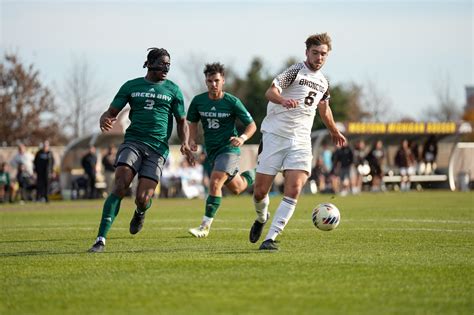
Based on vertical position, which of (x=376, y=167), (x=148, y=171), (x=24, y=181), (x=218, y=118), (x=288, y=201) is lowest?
(x=376, y=167)

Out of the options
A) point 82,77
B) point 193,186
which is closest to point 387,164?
point 193,186

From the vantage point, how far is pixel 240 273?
8.89 metres

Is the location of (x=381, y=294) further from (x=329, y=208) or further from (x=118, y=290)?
(x=329, y=208)

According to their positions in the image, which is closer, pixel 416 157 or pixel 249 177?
pixel 249 177

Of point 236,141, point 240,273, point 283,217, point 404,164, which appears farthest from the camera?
point 404,164

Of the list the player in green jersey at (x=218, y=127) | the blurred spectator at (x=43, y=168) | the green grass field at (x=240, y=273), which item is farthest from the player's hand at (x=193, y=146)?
the blurred spectator at (x=43, y=168)

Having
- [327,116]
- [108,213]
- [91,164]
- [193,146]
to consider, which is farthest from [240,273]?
[91,164]

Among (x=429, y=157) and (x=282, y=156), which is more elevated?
(x=282, y=156)

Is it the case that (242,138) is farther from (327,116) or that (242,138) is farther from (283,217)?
(283,217)

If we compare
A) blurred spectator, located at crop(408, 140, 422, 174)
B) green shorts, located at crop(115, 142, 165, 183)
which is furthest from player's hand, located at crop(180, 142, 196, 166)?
blurred spectator, located at crop(408, 140, 422, 174)

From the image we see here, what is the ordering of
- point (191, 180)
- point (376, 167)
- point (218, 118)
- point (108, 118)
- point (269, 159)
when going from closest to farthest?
point (269, 159) → point (108, 118) → point (218, 118) → point (191, 180) → point (376, 167)

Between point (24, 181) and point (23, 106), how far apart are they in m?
21.2

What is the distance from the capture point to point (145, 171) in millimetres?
11812

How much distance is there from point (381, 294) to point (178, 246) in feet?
15.2
